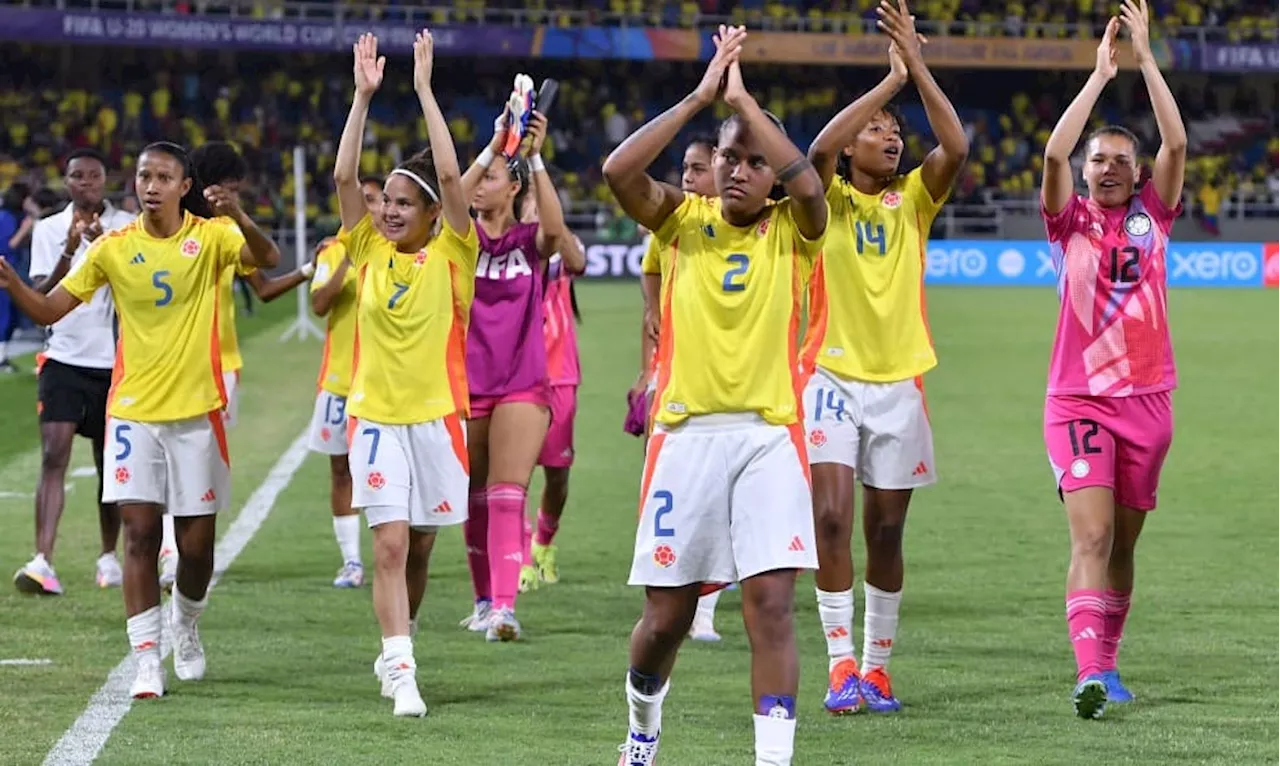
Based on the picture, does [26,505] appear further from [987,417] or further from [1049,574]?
[987,417]

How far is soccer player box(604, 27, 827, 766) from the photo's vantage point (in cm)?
605

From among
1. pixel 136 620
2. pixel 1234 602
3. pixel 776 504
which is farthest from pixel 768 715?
pixel 1234 602

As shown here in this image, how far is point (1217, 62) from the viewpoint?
53.2 metres

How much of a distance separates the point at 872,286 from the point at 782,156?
1839mm

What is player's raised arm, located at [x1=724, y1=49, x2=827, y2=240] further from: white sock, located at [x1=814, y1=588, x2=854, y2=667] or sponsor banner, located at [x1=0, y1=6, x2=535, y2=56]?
sponsor banner, located at [x1=0, y1=6, x2=535, y2=56]

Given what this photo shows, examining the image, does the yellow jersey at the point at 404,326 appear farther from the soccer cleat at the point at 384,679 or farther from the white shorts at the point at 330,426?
the white shorts at the point at 330,426

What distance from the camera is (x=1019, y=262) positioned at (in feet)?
147

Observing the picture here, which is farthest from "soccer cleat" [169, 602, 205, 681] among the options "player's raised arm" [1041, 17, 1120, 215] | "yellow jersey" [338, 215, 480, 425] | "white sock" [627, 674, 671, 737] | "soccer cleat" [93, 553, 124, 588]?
"player's raised arm" [1041, 17, 1120, 215]

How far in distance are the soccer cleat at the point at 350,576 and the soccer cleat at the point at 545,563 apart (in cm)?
96

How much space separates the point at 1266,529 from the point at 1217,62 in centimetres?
4255

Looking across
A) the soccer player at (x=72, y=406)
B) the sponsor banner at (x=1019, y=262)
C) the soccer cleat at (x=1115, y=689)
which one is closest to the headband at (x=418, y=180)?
the soccer cleat at (x=1115, y=689)

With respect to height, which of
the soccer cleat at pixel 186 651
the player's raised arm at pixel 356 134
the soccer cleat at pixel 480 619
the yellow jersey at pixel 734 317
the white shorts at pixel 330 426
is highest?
the player's raised arm at pixel 356 134

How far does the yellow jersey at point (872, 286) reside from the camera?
7.77 m

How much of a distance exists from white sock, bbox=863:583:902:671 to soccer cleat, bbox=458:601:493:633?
7.62 ft
